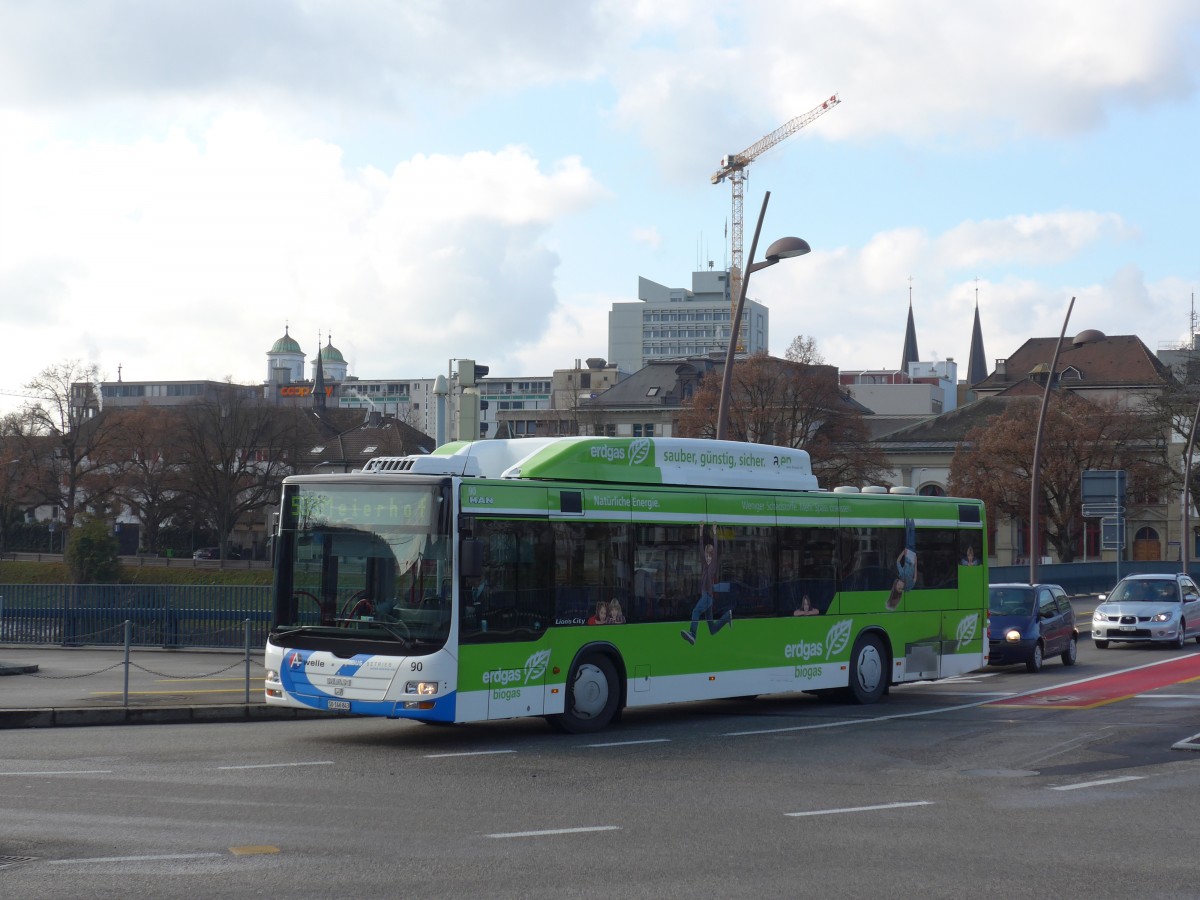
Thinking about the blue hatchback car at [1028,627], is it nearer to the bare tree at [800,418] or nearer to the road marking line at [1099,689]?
the road marking line at [1099,689]

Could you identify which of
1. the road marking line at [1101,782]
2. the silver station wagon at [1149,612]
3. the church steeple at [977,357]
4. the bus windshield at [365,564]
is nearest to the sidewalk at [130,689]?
the bus windshield at [365,564]

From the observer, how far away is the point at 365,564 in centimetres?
1452

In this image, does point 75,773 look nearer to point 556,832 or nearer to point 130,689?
point 556,832

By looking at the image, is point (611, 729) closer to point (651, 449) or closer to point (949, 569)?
point (651, 449)

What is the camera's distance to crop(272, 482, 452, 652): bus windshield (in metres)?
14.1

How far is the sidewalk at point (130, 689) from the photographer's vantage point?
17141 mm

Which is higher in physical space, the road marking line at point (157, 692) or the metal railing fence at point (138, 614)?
the metal railing fence at point (138, 614)

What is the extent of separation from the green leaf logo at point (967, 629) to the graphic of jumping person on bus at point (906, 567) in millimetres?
1500

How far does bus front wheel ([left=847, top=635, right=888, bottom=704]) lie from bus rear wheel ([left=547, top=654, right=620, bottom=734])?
4725mm

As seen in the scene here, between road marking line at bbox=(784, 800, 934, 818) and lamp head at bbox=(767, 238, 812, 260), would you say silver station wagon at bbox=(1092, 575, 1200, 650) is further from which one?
road marking line at bbox=(784, 800, 934, 818)

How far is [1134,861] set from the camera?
9.14 m

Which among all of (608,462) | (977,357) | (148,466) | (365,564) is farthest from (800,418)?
(977,357)

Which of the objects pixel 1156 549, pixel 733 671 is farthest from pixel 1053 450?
pixel 733 671

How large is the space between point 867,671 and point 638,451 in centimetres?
535
